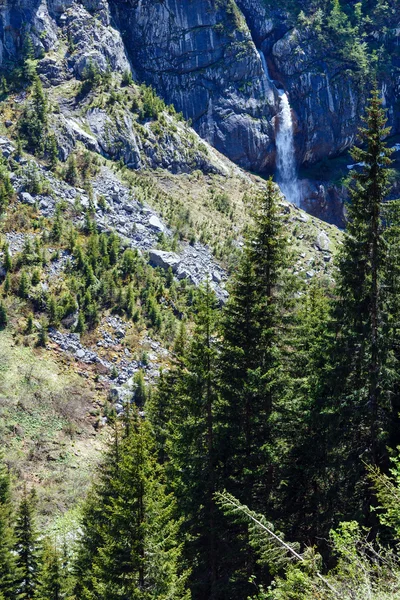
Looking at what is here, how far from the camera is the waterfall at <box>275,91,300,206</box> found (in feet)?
283

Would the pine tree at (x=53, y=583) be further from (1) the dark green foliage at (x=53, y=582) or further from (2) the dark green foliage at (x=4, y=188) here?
(2) the dark green foliage at (x=4, y=188)

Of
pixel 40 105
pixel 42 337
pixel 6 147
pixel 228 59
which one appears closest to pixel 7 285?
pixel 42 337

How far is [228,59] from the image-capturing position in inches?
3287

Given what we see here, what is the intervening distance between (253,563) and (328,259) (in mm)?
52984

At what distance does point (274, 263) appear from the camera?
15.4m

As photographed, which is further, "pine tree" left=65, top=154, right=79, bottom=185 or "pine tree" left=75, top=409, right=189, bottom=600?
"pine tree" left=65, top=154, right=79, bottom=185

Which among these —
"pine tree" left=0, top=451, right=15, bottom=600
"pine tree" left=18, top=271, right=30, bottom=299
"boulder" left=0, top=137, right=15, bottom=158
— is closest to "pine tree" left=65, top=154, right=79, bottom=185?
"boulder" left=0, top=137, right=15, bottom=158

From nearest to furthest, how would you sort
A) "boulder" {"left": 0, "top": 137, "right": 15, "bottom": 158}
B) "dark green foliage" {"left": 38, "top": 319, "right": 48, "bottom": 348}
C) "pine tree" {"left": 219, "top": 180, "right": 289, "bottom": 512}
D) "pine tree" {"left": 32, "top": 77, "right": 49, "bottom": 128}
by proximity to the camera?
1. "pine tree" {"left": 219, "top": 180, "right": 289, "bottom": 512}
2. "dark green foliage" {"left": 38, "top": 319, "right": 48, "bottom": 348}
3. "boulder" {"left": 0, "top": 137, "right": 15, "bottom": 158}
4. "pine tree" {"left": 32, "top": 77, "right": 49, "bottom": 128}

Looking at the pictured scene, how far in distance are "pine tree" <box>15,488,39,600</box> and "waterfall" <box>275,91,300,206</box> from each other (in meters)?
74.0

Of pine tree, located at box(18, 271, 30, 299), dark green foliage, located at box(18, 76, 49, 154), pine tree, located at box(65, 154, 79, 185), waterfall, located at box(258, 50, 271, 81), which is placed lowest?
pine tree, located at box(18, 271, 30, 299)

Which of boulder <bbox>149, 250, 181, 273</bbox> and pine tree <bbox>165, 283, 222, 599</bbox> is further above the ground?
pine tree <bbox>165, 283, 222, 599</bbox>

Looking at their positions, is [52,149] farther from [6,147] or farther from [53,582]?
[53,582]

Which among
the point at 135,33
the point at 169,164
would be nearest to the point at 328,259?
the point at 169,164

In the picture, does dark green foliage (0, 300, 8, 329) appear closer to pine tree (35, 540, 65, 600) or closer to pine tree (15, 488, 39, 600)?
pine tree (15, 488, 39, 600)
